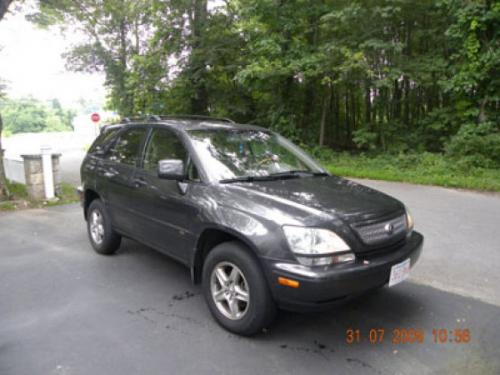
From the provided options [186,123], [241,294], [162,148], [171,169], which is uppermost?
[186,123]

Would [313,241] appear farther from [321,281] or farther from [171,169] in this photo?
[171,169]

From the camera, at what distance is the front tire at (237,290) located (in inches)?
113

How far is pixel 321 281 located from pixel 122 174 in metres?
2.83

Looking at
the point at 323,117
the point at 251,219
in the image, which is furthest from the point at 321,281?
the point at 323,117

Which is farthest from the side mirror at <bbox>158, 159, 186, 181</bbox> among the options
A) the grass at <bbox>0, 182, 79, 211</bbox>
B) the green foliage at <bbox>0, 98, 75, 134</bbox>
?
the green foliage at <bbox>0, 98, 75, 134</bbox>

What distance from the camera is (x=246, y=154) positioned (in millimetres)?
3930

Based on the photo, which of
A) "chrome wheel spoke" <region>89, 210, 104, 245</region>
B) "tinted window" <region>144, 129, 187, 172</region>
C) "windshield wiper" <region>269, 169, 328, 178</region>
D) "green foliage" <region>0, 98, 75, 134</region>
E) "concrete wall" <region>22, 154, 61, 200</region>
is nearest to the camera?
"windshield wiper" <region>269, 169, 328, 178</region>

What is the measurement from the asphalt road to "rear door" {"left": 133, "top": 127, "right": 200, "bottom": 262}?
56 centimetres

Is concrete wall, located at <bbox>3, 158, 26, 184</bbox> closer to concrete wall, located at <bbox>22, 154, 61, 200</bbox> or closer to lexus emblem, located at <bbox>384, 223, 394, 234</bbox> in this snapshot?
concrete wall, located at <bbox>22, 154, 61, 200</bbox>

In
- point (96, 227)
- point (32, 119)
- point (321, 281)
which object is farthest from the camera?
point (32, 119)

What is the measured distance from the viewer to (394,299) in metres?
3.77

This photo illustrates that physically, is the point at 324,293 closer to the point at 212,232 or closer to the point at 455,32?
the point at 212,232

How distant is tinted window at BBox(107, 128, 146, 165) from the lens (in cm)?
448

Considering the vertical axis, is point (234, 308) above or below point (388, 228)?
below
